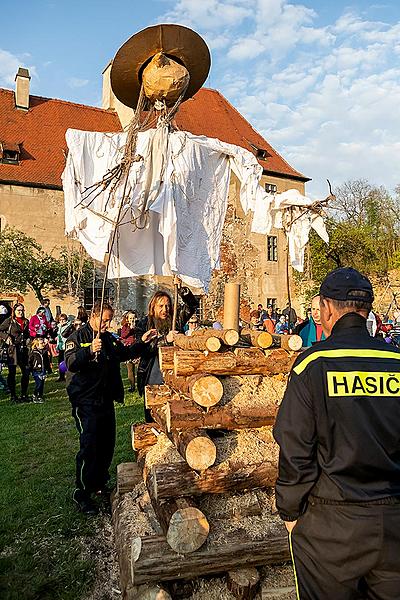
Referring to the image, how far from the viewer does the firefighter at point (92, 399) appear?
4.98 metres

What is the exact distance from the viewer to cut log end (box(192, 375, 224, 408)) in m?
3.87

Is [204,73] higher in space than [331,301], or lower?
higher

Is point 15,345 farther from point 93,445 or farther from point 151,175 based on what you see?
point 151,175

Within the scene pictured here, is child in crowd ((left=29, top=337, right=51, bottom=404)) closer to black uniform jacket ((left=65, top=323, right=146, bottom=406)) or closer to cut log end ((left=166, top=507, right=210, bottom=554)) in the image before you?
black uniform jacket ((left=65, top=323, right=146, bottom=406))

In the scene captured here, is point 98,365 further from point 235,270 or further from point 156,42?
point 235,270

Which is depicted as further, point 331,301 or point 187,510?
point 187,510

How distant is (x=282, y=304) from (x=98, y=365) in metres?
25.2

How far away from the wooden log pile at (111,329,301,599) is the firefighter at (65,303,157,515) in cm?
44

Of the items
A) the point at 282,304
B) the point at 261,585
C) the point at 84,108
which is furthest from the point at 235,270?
the point at 261,585

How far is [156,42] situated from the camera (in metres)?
4.55

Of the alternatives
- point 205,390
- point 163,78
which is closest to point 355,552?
point 205,390

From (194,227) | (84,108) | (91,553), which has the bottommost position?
(91,553)

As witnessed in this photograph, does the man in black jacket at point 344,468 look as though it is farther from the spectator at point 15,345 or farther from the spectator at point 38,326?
the spectator at point 38,326

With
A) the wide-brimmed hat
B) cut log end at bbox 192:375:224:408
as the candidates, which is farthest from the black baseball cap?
the wide-brimmed hat
